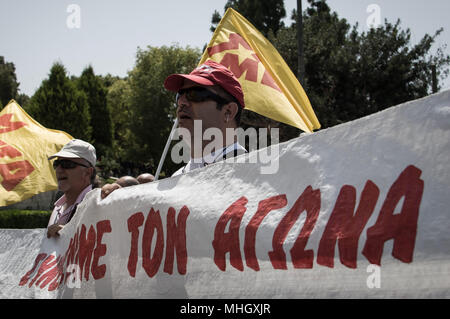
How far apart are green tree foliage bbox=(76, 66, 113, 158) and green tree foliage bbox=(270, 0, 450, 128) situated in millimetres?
18405

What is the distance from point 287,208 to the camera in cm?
157

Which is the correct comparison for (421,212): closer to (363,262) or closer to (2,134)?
(363,262)

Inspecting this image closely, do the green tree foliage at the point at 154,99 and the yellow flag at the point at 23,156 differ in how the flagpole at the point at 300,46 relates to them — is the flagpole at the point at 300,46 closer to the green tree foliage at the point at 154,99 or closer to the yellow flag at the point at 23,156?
the yellow flag at the point at 23,156

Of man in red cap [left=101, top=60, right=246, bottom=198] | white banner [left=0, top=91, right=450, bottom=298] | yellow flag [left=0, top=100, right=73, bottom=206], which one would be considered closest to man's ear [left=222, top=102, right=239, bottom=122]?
man in red cap [left=101, top=60, right=246, bottom=198]

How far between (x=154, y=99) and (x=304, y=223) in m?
35.3

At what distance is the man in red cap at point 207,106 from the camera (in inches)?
88.4

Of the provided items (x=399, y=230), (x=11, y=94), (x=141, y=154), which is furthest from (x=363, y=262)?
(x=11, y=94)

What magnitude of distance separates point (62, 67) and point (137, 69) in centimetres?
899

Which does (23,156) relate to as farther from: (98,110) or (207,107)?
(98,110)

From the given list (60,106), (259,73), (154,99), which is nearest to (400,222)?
(259,73)

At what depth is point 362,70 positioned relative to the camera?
69.2 ft

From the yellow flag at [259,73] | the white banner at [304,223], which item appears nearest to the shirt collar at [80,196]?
the white banner at [304,223]

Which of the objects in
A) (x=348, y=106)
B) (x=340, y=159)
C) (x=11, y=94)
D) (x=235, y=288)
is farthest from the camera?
(x=11, y=94)

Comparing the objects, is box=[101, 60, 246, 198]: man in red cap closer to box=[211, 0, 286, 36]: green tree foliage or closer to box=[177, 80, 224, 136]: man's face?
box=[177, 80, 224, 136]: man's face
